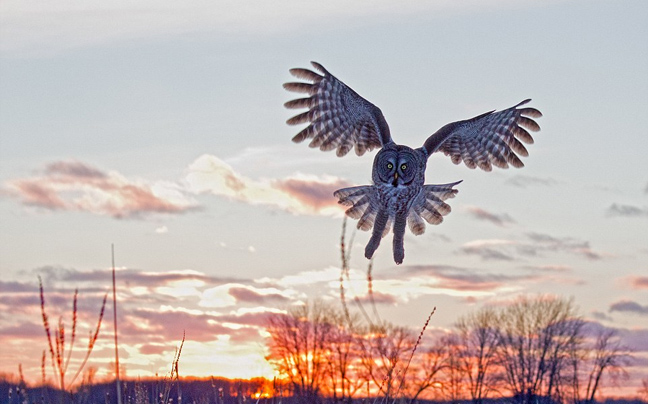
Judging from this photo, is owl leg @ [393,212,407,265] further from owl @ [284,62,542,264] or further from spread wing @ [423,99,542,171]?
spread wing @ [423,99,542,171]

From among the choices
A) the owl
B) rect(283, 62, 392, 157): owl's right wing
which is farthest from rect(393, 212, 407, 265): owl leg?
rect(283, 62, 392, 157): owl's right wing

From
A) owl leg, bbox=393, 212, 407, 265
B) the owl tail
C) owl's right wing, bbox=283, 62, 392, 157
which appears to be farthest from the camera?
owl's right wing, bbox=283, 62, 392, 157

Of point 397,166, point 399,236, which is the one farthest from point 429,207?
point 397,166

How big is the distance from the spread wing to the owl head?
5.82 ft

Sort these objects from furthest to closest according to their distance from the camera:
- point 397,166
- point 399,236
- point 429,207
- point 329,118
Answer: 1. point 329,118
2. point 429,207
3. point 399,236
4. point 397,166

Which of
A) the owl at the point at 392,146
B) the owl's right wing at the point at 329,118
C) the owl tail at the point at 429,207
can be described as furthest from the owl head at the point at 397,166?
the owl's right wing at the point at 329,118

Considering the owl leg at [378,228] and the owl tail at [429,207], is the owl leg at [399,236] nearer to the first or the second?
the owl leg at [378,228]

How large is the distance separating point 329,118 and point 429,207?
6.36 feet

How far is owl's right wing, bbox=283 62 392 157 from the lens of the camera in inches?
497

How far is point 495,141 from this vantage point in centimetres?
1323

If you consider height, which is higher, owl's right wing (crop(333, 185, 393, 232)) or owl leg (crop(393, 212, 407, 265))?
owl's right wing (crop(333, 185, 393, 232))

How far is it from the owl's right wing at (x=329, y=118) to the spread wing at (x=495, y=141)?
1143mm

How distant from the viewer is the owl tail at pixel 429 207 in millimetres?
11805

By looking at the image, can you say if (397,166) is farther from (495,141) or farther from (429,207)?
(495,141)
